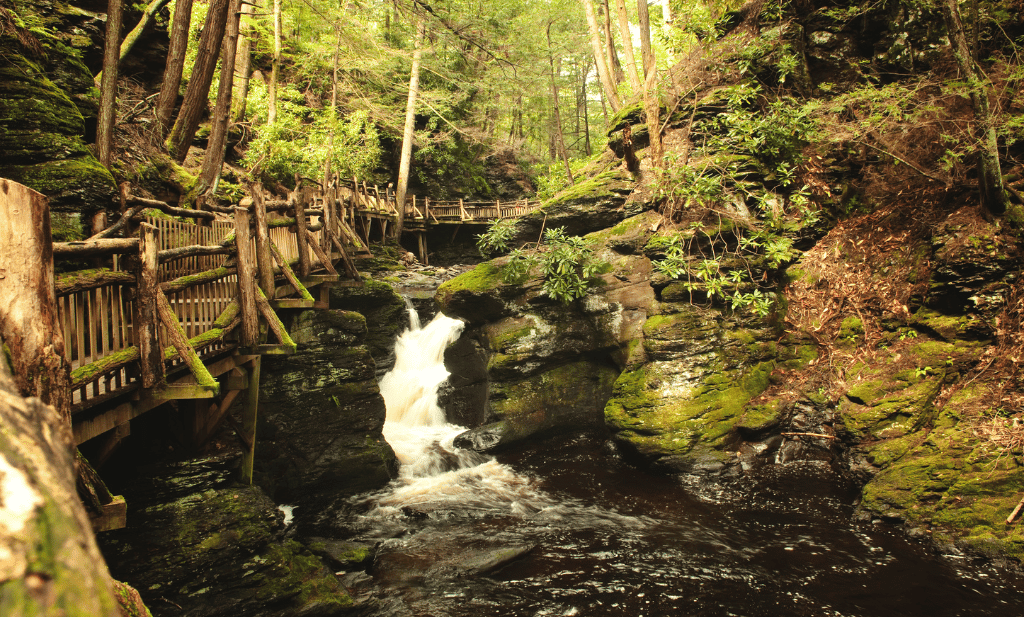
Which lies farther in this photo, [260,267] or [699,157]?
[699,157]

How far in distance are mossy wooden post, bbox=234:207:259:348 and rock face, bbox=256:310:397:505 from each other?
2400 mm

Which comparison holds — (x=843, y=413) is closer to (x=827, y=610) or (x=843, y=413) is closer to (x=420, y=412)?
(x=827, y=610)

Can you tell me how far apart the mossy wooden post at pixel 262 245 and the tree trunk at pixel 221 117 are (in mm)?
3304

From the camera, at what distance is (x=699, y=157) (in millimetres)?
10688

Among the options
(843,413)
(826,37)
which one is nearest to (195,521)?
(843,413)

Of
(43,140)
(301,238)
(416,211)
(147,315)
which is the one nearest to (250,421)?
(147,315)

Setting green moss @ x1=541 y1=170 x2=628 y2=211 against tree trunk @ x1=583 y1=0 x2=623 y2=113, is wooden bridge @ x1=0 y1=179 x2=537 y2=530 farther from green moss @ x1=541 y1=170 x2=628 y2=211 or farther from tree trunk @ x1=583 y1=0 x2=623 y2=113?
tree trunk @ x1=583 y1=0 x2=623 y2=113

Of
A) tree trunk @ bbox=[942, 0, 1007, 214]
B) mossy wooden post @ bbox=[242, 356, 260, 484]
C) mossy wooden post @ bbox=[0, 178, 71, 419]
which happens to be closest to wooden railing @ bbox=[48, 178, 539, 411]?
mossy wooden post @ bbox=[242, 356, 260, 484]

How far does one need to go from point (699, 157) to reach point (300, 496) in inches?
385

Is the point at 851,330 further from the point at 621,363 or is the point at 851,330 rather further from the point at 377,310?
the point at 377,310

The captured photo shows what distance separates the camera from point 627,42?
11.7 metres

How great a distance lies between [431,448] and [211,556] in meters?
5.29

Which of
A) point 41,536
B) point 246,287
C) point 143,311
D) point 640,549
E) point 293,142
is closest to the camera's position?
point 41,536

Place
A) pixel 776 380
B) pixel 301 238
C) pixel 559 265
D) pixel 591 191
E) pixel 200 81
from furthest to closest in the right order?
pixel 591 191, pixel 559 265, pixel 200 81, pixel 301 238, pixel 776 380
